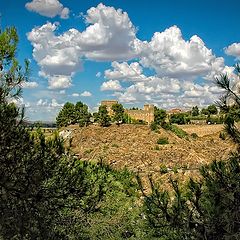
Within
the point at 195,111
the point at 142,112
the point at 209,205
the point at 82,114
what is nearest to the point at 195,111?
the point at 195,111

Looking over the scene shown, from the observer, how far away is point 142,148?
121 feet

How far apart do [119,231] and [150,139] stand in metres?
26.4

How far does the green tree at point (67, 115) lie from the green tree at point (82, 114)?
47 cm

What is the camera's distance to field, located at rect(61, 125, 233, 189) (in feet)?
106

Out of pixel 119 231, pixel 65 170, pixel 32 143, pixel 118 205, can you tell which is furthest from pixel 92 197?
pixel 118 205

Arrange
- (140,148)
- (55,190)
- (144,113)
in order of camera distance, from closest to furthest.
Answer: (55,190) < (140,148) < (144,113)

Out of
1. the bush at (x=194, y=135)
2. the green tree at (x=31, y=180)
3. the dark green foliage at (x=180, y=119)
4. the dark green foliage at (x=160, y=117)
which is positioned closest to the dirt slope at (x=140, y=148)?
the dark green foliage at (x=160, y=117)

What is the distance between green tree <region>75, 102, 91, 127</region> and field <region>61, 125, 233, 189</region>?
1333mm

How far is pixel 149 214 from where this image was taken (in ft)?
18.4

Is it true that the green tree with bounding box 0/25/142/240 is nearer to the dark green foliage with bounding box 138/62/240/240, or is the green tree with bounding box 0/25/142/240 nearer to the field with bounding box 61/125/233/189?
the dark green foliage with bounding box 138/62/240/240

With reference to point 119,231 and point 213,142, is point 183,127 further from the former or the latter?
point 119,231

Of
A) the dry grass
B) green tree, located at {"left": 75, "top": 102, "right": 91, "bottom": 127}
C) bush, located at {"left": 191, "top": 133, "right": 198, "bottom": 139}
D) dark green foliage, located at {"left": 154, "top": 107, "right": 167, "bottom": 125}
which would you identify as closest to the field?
green tree, located at {"left": 75, "top": 102, "right": 91, "bottom": 127}

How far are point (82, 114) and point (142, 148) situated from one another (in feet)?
38.6

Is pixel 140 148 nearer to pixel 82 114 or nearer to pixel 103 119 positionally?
pixel 103 119
